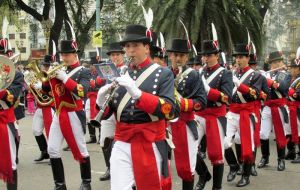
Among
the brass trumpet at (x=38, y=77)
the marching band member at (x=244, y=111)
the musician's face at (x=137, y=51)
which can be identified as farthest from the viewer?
the marching band member at (x=244, y=111)

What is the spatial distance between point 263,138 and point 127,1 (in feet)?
26.1

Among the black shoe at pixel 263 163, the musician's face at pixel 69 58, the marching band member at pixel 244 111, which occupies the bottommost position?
the black shoe at pixel 263 163

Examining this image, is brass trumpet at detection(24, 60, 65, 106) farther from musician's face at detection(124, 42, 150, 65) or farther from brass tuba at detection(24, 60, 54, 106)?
musician's face at detection(124, 42, 150, 65)

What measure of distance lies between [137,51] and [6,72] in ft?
6.89

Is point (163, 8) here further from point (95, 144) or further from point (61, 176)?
point (61, 176)

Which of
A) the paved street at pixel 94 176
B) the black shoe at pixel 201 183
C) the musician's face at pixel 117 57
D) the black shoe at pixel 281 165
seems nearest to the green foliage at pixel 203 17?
the paved street at pixel 94 176

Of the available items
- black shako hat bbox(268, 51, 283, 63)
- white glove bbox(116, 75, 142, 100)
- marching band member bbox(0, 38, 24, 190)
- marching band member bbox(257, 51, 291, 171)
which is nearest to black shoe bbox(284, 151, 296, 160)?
marching band member bbox(257, 51, 291, 171)

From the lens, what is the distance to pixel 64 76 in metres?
6.91

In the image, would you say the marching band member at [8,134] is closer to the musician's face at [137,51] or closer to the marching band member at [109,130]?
the marching band member at [109,130]

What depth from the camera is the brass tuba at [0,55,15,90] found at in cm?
623

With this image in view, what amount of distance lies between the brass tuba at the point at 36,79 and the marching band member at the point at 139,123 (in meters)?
2.25

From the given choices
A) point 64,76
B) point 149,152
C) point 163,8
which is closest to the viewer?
point 149,152

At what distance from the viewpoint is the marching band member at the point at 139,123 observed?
4.84 m

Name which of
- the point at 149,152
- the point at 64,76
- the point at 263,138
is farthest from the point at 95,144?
the point at 149,152
